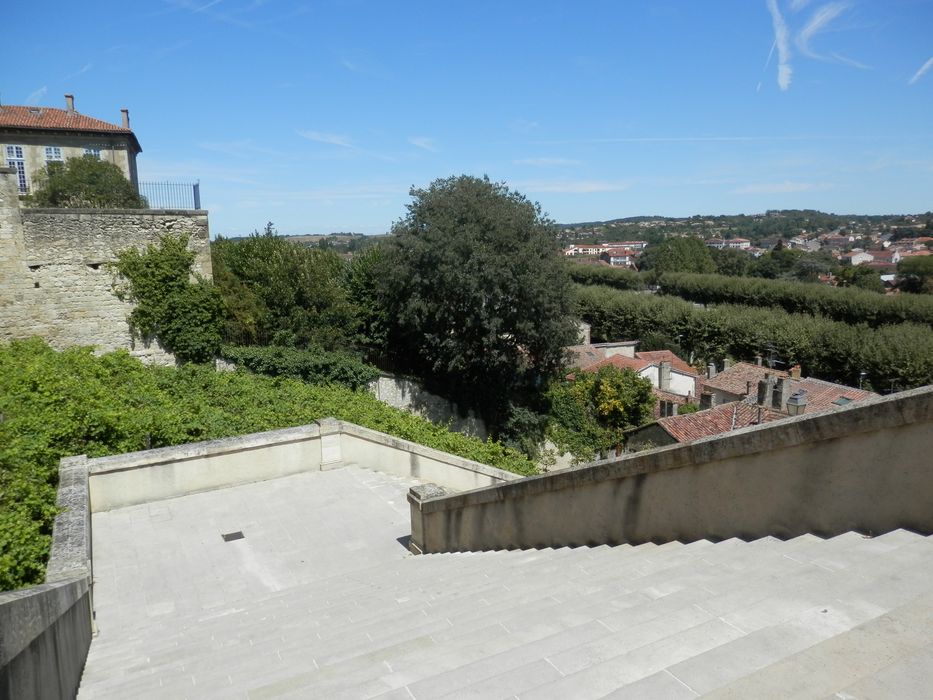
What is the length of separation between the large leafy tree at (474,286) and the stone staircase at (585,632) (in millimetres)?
14271

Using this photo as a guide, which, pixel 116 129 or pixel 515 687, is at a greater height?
pixel 116 129

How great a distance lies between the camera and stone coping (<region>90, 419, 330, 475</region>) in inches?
335

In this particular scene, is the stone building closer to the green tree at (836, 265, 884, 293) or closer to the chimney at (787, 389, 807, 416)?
the chimney at (787, 389, 807, 416)

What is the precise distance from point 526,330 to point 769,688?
1811cm

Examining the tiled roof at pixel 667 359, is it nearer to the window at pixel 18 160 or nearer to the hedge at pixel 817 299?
the hedge at pixel 817 299

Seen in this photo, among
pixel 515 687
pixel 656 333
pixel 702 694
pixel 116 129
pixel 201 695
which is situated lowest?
pixel 656 333

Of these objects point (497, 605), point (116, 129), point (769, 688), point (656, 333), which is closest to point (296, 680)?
point (497, 605)

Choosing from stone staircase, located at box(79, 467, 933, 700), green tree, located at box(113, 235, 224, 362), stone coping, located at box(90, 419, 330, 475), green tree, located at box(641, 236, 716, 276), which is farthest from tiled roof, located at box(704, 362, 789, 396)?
green tree, located at box(641, 236, 716, 276)

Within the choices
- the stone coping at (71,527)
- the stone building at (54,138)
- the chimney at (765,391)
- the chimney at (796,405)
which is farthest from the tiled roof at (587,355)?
the stone coping at (71,527)

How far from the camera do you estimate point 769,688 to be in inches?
90.1

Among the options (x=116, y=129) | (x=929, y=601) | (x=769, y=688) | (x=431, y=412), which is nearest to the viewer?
(x=769, y=688)

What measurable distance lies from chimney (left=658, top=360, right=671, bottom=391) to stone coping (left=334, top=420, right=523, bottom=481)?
27.4 meters

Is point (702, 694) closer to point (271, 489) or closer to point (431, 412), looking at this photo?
point (271, 489)

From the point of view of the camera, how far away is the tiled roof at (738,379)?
32.7m
